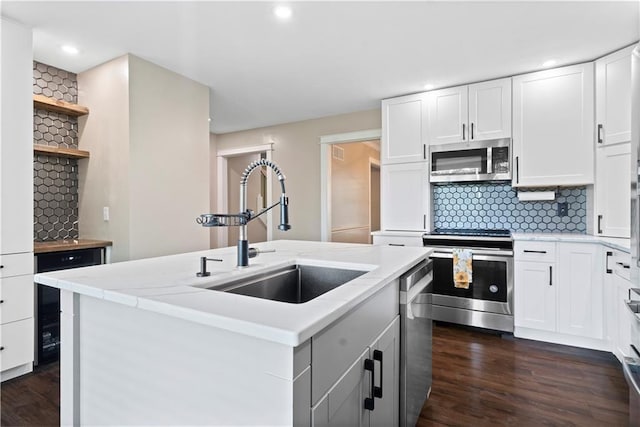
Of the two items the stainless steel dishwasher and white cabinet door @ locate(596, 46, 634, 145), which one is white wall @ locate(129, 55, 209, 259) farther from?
white cabinet door @ locate(596, 46, 634, 145)

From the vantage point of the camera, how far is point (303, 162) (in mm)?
4875

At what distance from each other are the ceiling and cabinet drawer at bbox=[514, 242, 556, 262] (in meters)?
1.61

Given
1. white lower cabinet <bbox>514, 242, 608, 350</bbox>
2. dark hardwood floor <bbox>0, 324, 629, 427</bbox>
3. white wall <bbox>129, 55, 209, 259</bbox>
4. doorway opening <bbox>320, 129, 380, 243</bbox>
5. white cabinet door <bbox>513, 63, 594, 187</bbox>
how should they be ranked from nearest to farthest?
dark hardwood floor <bbox>0, 324, 629, 427</bbox>
white lower cabinet <bbox>514, 242, 608, 350</bbox>
white wall <bbox>129, 55, 209, 259</bbox>
white cabinet door <bbox>513, 63, 594, 187</bbox>
doorway opening <bbox>320, 129, 380, 243</bbox>

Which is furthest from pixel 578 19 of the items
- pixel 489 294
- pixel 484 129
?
pixel 489 294

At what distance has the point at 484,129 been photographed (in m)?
3.32

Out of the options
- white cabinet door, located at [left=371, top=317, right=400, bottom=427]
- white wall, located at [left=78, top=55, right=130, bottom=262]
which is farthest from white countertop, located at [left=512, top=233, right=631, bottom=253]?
white wall, located at [left=78, top=55, right=130, bottom=262]

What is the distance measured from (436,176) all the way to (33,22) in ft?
11.8

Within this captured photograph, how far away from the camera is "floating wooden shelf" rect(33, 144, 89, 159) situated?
2.65 metres

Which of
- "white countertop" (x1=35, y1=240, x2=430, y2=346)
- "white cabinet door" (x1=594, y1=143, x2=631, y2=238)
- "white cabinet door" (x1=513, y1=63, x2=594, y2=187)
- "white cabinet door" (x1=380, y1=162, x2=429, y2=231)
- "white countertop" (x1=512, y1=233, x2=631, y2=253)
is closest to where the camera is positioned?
"white countertop" (x1=35, y1=240, x2=430, y2=346)

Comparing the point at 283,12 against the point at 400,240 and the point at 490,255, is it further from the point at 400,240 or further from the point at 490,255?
the point at 490,255

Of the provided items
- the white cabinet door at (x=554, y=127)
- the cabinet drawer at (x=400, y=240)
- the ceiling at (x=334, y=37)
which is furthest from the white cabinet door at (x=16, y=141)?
the white cabinet door at (x=554, y=127)

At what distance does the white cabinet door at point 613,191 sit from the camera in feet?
8.48

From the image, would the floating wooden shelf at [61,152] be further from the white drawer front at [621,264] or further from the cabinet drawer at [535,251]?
the white drawer front at [621,264]

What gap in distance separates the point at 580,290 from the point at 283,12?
10.4 feet
